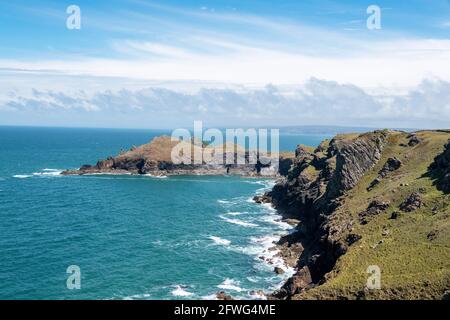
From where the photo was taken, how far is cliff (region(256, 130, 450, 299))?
59.5 meters

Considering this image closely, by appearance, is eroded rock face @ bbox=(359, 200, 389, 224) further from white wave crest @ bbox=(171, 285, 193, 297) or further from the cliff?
white wave crest @ bbox=(171, 285, 193, 297)

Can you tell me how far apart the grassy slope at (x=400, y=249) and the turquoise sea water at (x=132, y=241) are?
18.8 meters

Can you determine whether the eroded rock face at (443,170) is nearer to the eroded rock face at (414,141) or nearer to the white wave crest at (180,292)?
the eroded rock face at (414,141)

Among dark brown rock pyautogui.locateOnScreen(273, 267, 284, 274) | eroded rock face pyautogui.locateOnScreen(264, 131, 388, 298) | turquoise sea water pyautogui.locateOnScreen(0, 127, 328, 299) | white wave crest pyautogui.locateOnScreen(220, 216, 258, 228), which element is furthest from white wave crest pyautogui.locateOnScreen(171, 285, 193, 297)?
white wave crest pyautogui.locateOnScreen(220, 216, 258, 228)

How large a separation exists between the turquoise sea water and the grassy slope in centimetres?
1883

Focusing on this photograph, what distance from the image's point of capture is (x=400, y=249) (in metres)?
67.2

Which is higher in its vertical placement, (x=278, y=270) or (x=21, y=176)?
(x=21, y=176)

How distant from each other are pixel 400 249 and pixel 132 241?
201ft

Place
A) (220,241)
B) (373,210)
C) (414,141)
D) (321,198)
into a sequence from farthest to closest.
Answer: (414,141), (321,198), (220,241), (373,210)

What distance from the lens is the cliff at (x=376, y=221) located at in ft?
195

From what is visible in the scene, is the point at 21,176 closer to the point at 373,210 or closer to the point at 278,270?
the point at 278,270

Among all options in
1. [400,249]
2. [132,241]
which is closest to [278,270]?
[400,249]
